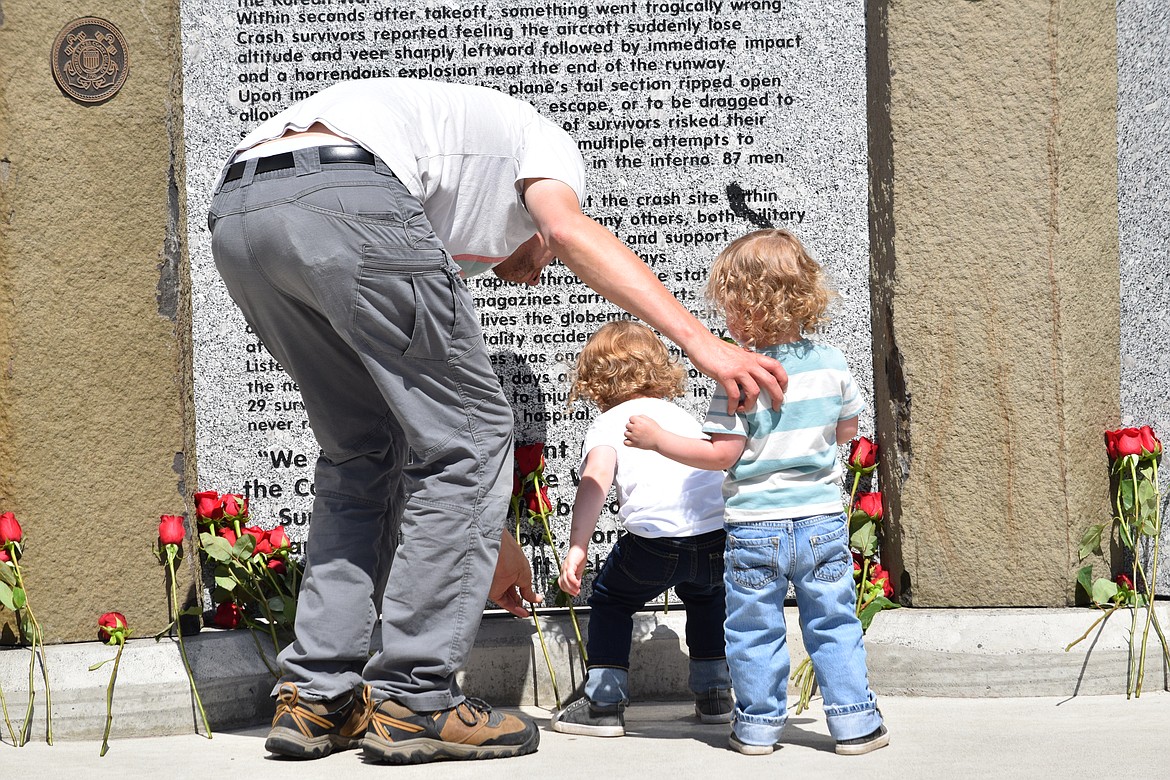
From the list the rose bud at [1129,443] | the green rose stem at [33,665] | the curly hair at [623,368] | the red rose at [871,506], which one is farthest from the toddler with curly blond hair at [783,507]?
the green rose stem at [33,665]

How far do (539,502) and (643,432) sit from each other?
0.88m

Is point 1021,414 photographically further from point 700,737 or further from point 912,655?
point 700,737

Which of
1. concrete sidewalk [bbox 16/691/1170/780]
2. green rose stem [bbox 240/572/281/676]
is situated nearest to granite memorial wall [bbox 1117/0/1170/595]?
concrete sidewalk [bbox 16/691/1170/780]

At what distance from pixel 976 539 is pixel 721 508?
2.76 feet

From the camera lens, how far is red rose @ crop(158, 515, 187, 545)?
2891mm

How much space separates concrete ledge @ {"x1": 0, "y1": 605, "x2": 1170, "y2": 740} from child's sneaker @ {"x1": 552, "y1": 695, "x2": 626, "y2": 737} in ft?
1.28

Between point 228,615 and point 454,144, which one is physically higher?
point 454,144

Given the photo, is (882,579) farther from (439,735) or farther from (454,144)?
(454,144)

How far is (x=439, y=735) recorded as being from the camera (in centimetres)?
228

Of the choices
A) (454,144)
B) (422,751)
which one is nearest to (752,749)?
(422,751)

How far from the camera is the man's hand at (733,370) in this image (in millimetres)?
2234

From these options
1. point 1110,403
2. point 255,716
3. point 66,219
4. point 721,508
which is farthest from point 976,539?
point 66,219

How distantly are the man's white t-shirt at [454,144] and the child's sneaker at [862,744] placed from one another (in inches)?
51.5

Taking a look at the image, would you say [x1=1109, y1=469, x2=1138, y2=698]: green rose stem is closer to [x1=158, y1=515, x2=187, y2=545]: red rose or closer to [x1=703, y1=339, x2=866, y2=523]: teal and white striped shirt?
[x1=703, y1=339, x2=866, y2=523]: teal and white striped shirt
